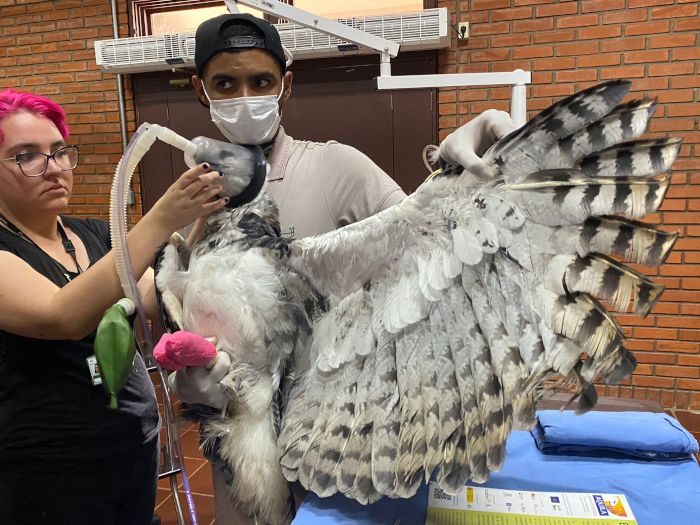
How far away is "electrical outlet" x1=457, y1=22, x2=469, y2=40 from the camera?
3311 millimetres

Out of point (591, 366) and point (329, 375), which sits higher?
point (591, 366)

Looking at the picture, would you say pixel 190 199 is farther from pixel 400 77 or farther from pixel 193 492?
pixel 193 492

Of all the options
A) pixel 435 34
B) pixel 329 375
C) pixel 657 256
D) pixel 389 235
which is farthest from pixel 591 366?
pixel 435 34

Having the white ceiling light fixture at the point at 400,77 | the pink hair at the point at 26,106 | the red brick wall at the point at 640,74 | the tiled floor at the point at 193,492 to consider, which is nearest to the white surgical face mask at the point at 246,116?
the white ceiling light fixture at the point at 400,77

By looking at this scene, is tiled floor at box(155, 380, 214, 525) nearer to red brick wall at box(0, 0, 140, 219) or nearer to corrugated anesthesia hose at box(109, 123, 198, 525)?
corrugated anesthesia hose at box(109, 123, 198, 525)

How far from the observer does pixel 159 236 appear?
1033 millimetres

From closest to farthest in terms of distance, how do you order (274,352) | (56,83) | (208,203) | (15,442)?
(208,203) < (274,352) < (15,442) < (56,83)

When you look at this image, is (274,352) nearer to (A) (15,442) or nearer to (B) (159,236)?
(B) (159,236)

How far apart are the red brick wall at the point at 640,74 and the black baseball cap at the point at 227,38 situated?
251 centimetres

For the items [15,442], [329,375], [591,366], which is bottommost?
[15,442]

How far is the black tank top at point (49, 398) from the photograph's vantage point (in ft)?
4.33

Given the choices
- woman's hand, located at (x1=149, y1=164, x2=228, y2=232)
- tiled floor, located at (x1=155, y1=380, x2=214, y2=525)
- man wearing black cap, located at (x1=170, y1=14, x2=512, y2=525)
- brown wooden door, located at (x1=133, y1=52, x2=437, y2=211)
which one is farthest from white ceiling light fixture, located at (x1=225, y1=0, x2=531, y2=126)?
brown wooden door, located at (x1=133, y1=52, x2=437, y2=211)

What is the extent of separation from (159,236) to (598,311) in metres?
0.84

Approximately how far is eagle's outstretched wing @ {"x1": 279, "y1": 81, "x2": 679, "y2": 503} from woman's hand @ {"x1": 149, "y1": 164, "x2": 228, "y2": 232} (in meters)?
0.20
